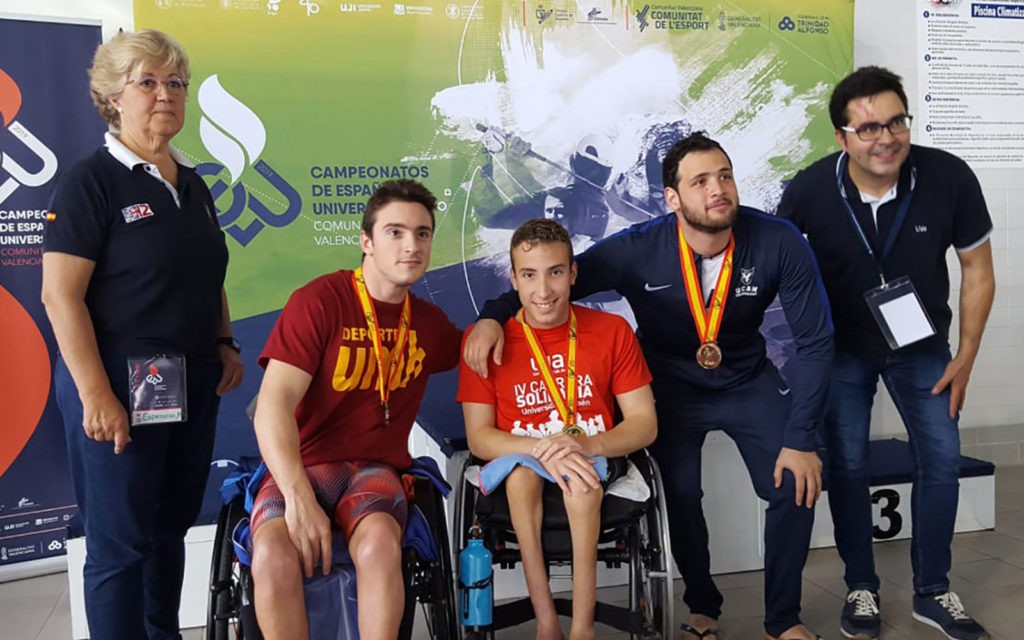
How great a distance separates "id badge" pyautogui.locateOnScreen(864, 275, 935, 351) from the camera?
257cm

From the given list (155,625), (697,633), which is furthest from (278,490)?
(697,633)

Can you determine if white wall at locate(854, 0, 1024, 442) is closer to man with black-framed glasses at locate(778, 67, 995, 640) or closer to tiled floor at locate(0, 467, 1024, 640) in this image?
tiled floor at locate(0, 467, 1024, 640)

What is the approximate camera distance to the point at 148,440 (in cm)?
199

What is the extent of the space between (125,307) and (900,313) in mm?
2181

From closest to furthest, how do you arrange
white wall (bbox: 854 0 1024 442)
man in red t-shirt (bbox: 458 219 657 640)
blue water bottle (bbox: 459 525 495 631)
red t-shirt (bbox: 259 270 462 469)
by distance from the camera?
1. red t-shirt (bbox: 259 270 462 469)
2. blue water bottle (bbox: 459 525 495 631)
3. man in red t-shirt (bbox: 458 219 657 640)
4. white wall (bbox: 854 0 1024 442)

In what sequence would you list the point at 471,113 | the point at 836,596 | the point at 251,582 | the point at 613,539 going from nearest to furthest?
1. the point at 251,582
2. the point at 613,539
3. the point at 836,596
4. the point at 471,113

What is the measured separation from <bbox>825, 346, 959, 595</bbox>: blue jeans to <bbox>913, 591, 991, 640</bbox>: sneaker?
1.3 inches

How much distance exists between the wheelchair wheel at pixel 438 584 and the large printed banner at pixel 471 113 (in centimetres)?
151

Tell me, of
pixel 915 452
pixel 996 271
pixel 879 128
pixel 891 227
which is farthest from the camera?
pixel 996 271

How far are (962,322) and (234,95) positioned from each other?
9.18 feet

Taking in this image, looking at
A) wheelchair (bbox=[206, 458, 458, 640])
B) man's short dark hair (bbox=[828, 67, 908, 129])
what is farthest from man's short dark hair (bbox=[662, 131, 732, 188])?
wheelchair (bbox=[206, 458, 458, 640])

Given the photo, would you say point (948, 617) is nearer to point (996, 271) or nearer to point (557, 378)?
point (557, 378)

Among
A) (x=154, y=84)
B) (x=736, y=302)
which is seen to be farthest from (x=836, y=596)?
(x=154, y=84)

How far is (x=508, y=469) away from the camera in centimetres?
224
